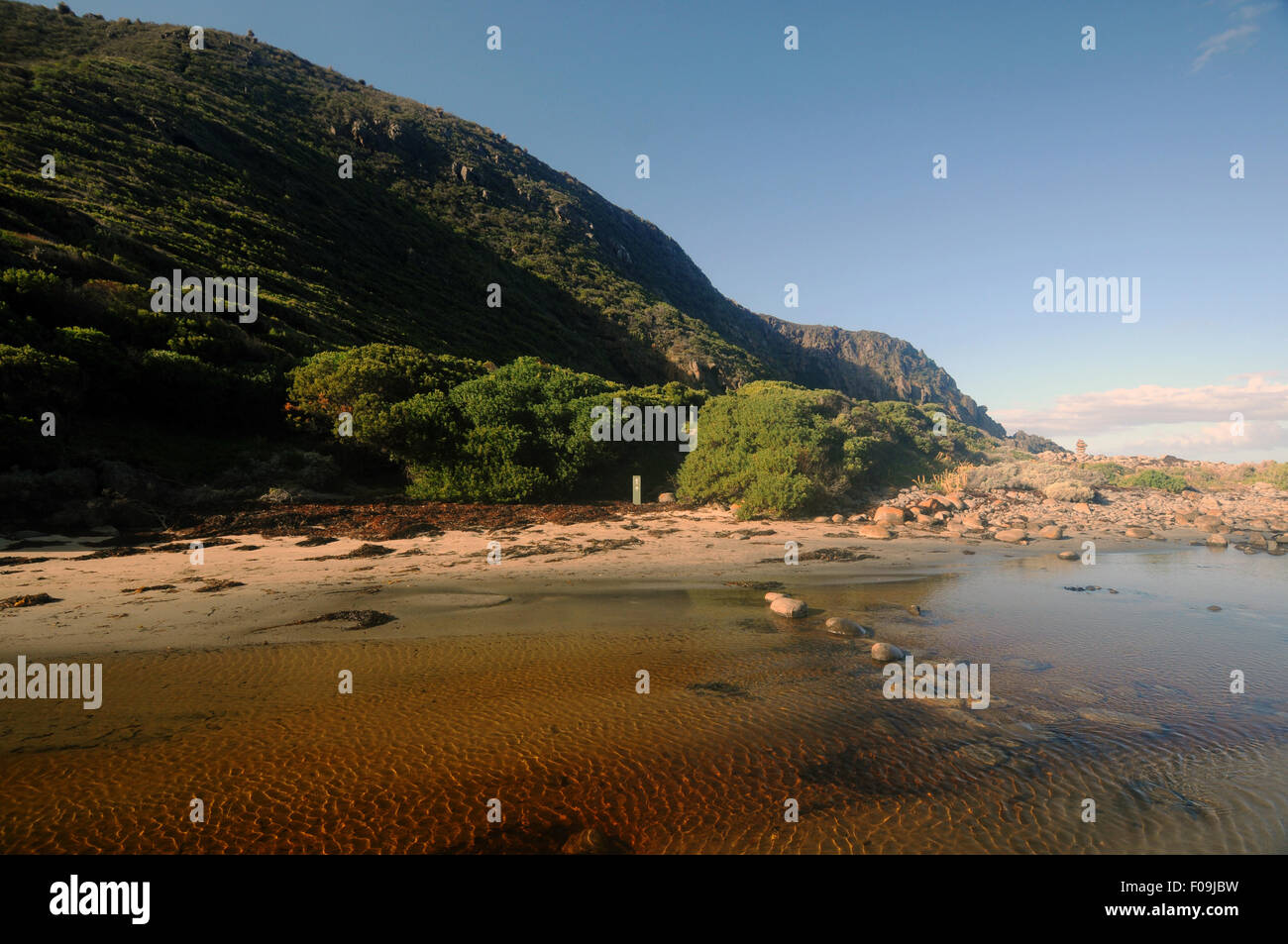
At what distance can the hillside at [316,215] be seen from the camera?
28.4 meters

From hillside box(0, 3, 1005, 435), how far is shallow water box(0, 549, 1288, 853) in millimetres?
19472

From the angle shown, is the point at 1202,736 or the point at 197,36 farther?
the point at 197,36

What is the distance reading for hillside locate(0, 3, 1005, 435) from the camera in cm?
2841

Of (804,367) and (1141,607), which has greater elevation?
(804,367)

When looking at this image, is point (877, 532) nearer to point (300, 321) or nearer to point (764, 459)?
point (764, 459)

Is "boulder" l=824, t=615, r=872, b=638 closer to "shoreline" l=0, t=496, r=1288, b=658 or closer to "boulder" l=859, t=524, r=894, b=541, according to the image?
"shoreline" l=0, t=496, r=1288, b=658

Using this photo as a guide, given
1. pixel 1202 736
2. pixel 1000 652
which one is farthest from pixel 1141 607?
pixel 1202 736

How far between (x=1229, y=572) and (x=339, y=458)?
89.8ft

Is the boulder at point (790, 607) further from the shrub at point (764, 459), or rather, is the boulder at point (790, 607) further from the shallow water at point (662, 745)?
the shrub at point (764, 459)

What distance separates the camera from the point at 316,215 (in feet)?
168

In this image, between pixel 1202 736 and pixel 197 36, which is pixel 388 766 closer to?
pixel 1202 736
